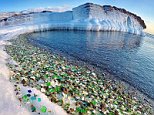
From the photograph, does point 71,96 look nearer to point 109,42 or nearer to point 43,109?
point 43,109

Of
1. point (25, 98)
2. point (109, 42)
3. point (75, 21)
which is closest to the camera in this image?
point (25, 98)

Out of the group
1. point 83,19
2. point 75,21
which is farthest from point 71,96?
point 83,19

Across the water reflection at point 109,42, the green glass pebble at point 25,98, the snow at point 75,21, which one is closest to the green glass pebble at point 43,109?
the green glass pebble at point 25,98

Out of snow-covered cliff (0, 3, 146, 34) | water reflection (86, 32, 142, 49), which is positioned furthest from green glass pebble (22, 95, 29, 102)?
snow-covered cliff (0, 3, 146, 34)

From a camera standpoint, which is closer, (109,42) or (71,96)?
(71,96)

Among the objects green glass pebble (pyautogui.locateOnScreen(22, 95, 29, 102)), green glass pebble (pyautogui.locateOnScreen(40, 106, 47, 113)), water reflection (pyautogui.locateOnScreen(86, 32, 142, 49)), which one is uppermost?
green glass pebble (pyautogui.locateOnScreen(22, 95, 29, 102))

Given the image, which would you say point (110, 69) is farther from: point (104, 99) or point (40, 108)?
point (40, 108)

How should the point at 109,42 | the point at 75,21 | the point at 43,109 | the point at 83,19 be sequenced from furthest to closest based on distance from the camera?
the point at 83,19 → the point at 75,21 → the point at 109,42 → the point at 43,109

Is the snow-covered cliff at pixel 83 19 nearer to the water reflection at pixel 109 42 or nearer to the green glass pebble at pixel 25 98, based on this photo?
the water reflection at pixel 109 42

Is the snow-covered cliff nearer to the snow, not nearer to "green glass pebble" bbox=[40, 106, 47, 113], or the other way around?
the snow
